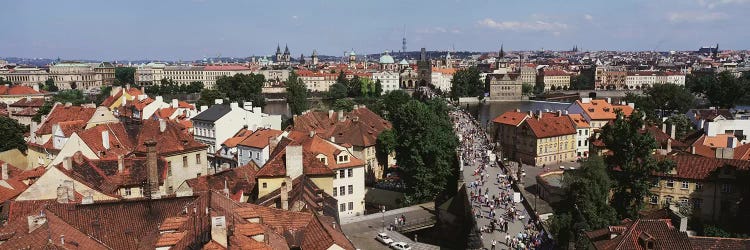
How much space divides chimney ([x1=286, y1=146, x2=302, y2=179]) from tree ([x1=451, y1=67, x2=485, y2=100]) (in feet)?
460

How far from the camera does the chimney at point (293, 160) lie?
37.1m

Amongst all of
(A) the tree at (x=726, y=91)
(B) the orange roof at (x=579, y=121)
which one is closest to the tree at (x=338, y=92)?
(A) the tree at (x=726, y=91)

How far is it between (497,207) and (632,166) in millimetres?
9115

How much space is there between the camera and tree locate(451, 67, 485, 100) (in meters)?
177

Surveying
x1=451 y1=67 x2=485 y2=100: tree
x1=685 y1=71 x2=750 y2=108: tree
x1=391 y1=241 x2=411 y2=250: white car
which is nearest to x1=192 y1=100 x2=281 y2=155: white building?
x1=391 y1=241 x2=411 y2=250: white car

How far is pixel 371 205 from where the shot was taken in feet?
163

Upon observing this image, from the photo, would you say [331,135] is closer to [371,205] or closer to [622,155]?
[371,205]

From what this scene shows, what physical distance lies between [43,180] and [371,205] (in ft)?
84.0

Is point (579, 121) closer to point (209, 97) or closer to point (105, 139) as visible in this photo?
point (105, 139)

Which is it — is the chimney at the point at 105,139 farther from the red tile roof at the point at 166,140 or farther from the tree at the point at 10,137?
the tree at the point at 10,137

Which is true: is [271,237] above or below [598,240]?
above

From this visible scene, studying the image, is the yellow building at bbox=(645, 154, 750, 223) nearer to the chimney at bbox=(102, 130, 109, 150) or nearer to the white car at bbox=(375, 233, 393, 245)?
the white car at bbox=(375, 233, 393, 245)

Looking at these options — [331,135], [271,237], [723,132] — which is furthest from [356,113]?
[271,237]

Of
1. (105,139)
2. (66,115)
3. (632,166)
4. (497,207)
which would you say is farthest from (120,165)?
(632,166)
